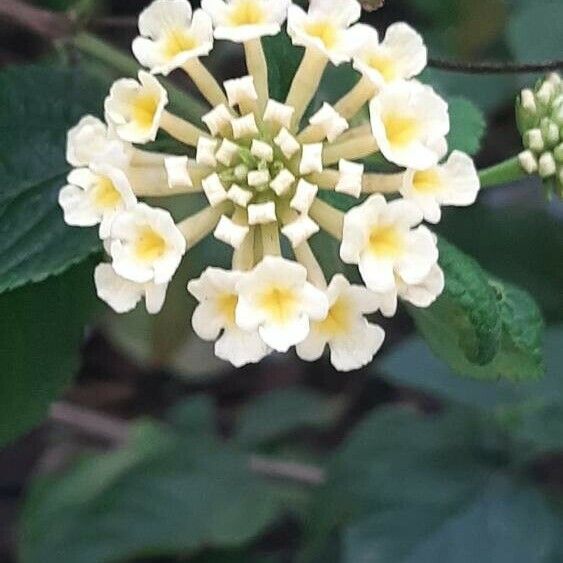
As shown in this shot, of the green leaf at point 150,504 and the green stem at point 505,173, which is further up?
the green stem at point 505,173

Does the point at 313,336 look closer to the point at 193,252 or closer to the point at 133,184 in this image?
the point at 133,184

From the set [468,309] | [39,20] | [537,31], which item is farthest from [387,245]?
[537,31]

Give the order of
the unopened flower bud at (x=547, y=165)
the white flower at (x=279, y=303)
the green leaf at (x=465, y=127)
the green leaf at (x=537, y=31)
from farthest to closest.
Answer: the green leaf at (x=537, y=31), the green leaf at (x=465, y=127), the unopened flower bud at (x=547, y=165), the white flower at (x=279, y=303)

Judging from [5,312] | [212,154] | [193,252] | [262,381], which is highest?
[212,154]


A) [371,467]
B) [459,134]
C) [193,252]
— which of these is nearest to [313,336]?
[459,134]

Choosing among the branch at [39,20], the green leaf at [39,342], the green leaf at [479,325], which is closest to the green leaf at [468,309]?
the green leaf at [479,325]

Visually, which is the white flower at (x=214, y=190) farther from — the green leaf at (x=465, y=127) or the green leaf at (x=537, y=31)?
the green leaf at (x=537, y=31)

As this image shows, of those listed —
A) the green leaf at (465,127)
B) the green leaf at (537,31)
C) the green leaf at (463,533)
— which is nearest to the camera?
the green leaf at (465,127)
